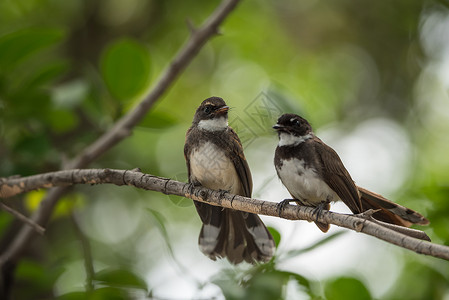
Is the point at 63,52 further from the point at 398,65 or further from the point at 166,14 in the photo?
the point at 398,65

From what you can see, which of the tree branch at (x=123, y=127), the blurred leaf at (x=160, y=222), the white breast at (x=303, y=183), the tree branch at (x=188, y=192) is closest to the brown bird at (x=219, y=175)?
the white breast at (x=303, y=183)

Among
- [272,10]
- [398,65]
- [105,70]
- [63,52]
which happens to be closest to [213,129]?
[105,70]

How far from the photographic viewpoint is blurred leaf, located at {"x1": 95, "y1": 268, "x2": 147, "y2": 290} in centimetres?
373

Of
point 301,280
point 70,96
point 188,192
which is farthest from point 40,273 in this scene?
point 301,280

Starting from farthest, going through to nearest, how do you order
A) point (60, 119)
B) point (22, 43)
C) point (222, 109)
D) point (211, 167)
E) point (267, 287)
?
point (60, 119), point (211, 167), point (22, 43), point (222, 109), point (267, 287)

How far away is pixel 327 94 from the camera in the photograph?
29.9ft

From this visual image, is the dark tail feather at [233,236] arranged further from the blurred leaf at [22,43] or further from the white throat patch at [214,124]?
the blurred leaf at [22,43]

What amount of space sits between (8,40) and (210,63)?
5921 millimetres

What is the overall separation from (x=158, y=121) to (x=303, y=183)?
156 cm

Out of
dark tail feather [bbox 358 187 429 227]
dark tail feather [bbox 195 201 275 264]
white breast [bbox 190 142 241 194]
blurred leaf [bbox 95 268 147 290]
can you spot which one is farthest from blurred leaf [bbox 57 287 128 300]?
dark tail feather [bbox 358 187 429 227]

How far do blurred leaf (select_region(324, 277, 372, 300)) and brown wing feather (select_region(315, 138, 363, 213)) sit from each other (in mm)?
523

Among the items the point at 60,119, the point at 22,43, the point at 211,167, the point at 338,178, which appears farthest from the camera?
the point at 60,119

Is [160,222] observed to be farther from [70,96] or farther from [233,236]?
[70,96]

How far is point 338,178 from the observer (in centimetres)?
354
